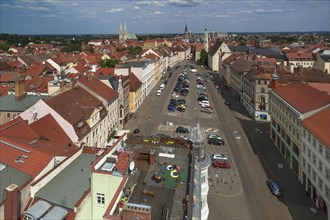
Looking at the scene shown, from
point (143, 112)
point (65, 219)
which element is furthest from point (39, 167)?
point (143, 112)

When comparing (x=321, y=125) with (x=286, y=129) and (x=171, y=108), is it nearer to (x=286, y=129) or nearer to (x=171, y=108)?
(x=286, y=129)

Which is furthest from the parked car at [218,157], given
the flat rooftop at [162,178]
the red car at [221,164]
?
the flat rooftop at [162,178]

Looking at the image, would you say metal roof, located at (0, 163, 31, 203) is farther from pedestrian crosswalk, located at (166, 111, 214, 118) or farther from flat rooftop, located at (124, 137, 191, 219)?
pedestrian crosswalk, located at (166, 111, 214, 118)

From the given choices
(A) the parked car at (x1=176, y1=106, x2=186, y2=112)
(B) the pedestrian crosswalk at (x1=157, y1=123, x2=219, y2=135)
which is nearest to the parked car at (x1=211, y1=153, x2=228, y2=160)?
(B) the pedestrian crosswalk at (x1=157, y1=123, x2=219, y2=135)

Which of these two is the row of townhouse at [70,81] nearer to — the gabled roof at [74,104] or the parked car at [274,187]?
the gabled roof at [74,104]

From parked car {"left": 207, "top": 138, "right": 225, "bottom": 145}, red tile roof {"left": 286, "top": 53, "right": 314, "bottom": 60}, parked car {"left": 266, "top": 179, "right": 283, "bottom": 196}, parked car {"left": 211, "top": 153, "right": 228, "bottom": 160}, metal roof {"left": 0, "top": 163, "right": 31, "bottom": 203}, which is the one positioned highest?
red tile roof {"left": 286, "top": 53, "right": 314, "bottom": 60}

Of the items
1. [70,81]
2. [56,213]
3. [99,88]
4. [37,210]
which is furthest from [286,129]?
[37,210]
